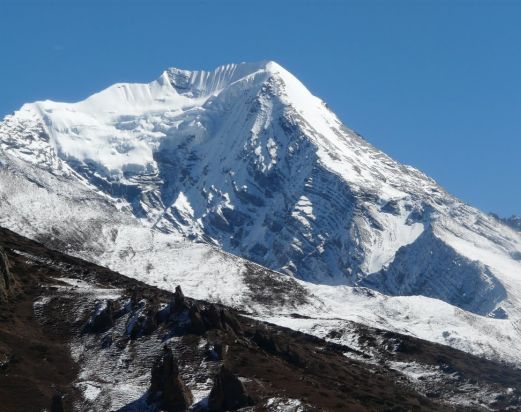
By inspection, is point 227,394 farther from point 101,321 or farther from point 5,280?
point 5,280

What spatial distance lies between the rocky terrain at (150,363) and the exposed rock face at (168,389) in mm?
127

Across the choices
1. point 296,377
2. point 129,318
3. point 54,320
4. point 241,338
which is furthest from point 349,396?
point 54,320

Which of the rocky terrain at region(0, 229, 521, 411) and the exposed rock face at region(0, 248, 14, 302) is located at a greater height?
the exposed rock face at region(0, 248, 14, 302)

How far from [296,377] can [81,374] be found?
3142 centimetres

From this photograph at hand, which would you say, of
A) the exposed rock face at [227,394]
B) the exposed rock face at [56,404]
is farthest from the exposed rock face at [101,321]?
the exposed rock face at [56,404]

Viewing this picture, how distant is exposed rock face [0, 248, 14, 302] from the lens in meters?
166

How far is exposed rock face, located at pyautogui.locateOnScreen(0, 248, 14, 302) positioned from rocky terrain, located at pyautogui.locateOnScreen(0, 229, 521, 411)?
0.56m

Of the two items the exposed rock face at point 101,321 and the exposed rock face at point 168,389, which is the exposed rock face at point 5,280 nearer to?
the exposed rock face at point 101,321

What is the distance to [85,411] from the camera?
12794 centimetres

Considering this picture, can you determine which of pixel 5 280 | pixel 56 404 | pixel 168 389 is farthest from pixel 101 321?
pixel 56 404

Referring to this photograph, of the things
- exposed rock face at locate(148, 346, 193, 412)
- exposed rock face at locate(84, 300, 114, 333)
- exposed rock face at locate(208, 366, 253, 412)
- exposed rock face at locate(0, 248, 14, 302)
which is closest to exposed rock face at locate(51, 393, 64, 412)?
exposed rock face at locate(148, 346, 193, 412)

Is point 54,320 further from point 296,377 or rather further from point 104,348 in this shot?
point 296,377

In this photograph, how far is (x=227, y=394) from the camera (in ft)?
422

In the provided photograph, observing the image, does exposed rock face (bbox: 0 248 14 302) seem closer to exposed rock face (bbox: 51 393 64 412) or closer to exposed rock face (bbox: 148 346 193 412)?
exposed rock face (bbox: 148 346 193 412)
